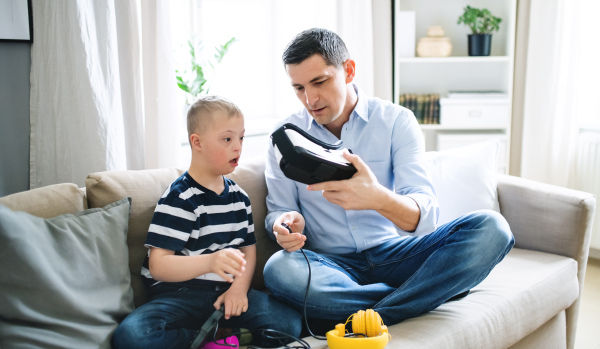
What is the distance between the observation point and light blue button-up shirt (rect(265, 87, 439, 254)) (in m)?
1.67

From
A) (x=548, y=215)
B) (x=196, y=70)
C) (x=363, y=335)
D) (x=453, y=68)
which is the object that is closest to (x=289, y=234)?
(x=363, y=335)

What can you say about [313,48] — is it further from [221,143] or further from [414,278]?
[414,278]

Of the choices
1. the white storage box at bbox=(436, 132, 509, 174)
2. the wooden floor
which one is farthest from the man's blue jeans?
the white storage box at bbox=(436, 132, 509, 174)

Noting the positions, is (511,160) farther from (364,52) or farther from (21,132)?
(21,132)

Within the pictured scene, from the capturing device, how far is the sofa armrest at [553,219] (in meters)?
1.85

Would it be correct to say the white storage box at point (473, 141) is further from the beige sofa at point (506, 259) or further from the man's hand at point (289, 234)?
the man's hand at point (289, 234)

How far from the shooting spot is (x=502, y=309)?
1.52m

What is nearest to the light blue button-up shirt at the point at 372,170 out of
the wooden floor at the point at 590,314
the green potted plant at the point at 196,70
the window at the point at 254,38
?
the green potted plant at the point at 196,70

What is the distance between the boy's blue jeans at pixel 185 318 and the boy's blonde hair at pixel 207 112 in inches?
16.7

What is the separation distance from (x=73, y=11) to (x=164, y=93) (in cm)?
43

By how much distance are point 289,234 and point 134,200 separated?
429 millimetres

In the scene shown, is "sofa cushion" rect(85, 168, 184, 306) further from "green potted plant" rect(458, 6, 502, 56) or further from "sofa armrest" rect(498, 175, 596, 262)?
"green potted plant" rect(458, 6, 502, 56)

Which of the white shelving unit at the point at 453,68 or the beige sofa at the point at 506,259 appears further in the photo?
the white shelving unit at the point at 453,68

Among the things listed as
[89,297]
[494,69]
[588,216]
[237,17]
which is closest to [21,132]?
[89,297]
